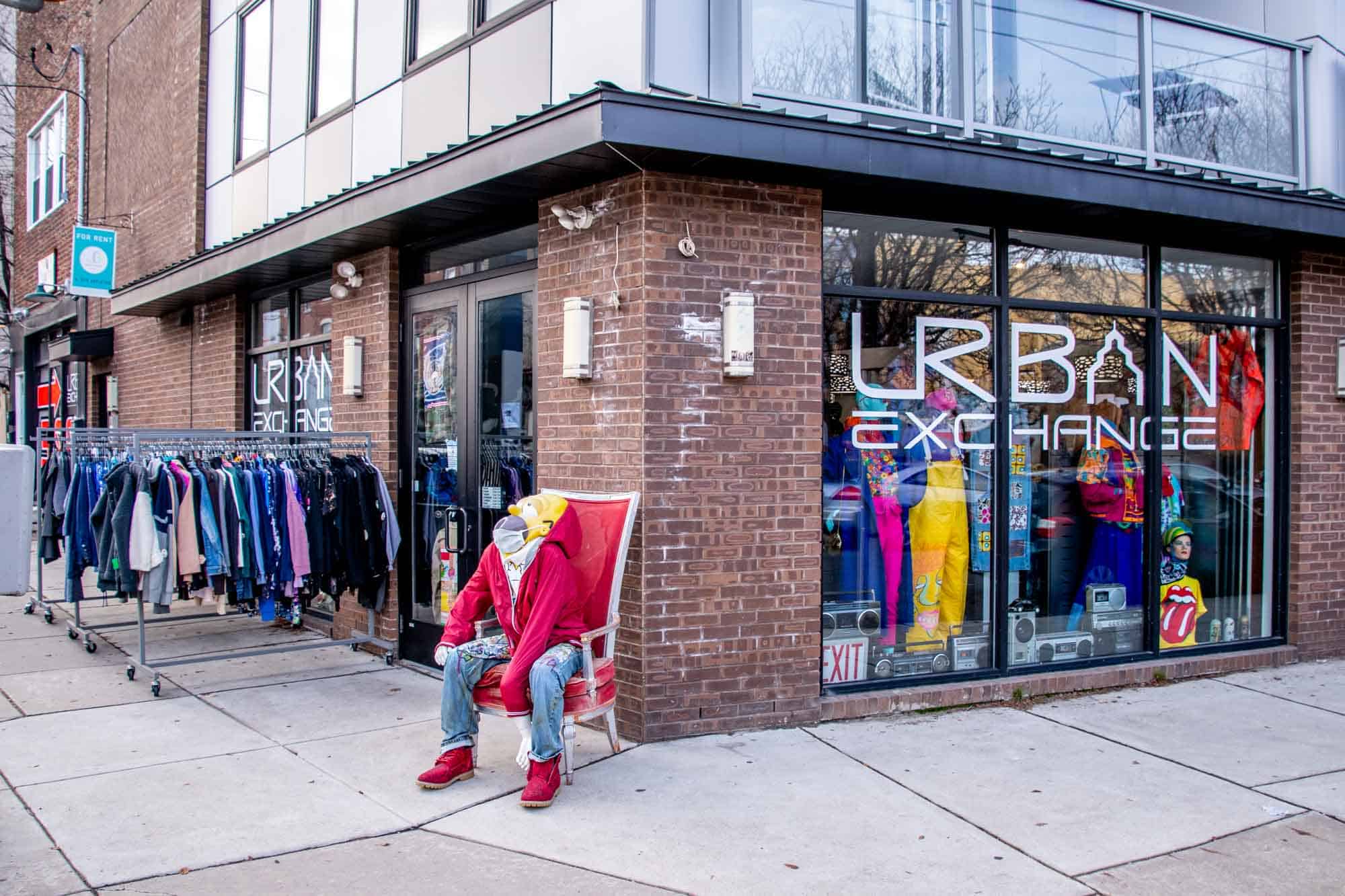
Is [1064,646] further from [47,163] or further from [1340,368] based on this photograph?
[47,163]

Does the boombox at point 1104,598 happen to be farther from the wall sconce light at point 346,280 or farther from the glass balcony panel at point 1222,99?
the wall sconce light at point 346,280

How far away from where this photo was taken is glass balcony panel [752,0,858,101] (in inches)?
239

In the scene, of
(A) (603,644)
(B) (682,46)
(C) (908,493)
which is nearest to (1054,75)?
(B) (682,46)

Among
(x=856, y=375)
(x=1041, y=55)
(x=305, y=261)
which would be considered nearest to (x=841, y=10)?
(x=1041, y=55)

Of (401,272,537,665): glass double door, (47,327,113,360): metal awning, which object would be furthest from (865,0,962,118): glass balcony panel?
(47,327,113,360): metal awning

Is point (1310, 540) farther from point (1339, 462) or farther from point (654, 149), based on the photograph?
point (654, 149)

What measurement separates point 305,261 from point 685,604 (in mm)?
4813

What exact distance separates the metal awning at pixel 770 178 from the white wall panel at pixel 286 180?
1.33m

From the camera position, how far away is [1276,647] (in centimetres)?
785

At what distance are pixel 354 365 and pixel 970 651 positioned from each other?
197 inches

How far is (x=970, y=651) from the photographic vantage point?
6906 mm

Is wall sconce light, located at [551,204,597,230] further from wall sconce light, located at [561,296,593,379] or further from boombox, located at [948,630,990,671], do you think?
boombox, located at [948,630,990,671]

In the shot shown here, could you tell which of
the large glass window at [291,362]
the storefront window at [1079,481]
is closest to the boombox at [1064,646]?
the storefront window at [1079,481]

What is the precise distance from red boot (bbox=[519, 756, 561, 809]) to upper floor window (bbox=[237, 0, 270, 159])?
7.68 m
